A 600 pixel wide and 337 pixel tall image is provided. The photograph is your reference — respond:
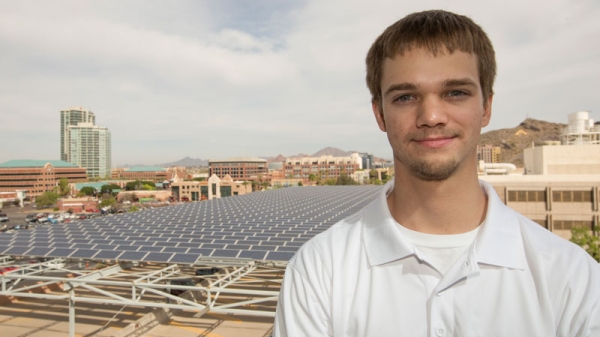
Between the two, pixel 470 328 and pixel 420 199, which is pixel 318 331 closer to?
pixel 470 328

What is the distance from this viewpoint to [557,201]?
2445 cm

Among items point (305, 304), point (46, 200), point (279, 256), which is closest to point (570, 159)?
point (279, 256)

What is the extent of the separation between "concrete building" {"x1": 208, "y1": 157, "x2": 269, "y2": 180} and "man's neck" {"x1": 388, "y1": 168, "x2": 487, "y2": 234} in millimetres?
131462

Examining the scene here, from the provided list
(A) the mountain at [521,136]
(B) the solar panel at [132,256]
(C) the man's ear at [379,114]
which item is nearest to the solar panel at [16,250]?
(B) the solar panel at [132,256]

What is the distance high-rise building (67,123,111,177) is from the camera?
170812 millimetres

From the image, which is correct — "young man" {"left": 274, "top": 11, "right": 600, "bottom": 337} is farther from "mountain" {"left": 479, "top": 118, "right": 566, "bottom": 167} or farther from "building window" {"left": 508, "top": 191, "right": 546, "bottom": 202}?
"mountain" {"left": 479, "top": 118, "right": 566, "bottom": 167}

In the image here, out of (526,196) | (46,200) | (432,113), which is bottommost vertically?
(46,200)

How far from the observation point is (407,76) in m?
1.84

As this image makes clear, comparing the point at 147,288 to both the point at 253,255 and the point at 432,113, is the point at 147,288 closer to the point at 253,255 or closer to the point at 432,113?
the point at 253,255

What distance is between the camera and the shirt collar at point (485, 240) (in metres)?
1.75

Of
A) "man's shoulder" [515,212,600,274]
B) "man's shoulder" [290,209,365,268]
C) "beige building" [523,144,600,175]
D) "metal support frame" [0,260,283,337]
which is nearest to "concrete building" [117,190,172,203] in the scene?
"beige building" [523,144,600,175]

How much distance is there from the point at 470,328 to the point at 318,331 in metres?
0.64

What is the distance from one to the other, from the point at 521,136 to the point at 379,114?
6792 inches

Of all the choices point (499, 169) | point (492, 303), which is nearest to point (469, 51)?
point (492, 303)
